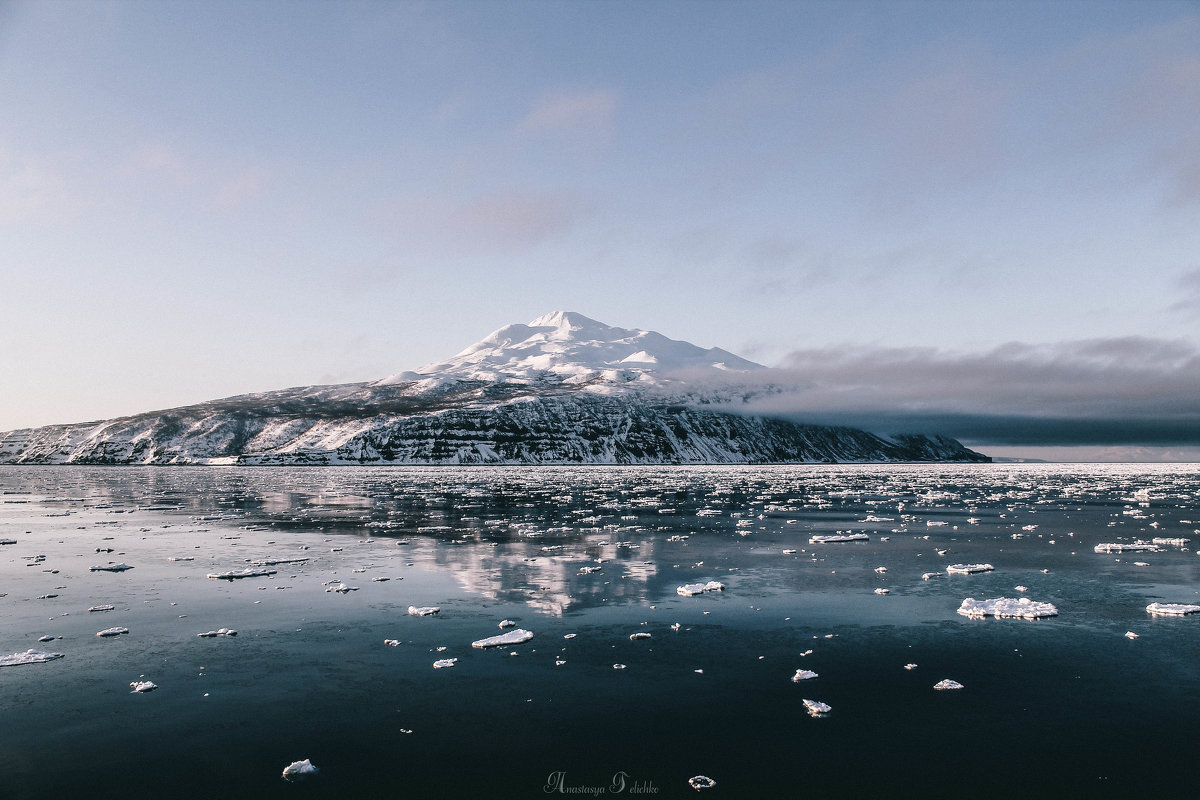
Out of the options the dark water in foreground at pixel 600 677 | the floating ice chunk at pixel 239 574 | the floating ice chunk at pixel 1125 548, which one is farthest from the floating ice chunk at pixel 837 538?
the floating ice chunk at pixel 239 574

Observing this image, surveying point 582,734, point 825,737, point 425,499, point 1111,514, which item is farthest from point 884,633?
point 425,499

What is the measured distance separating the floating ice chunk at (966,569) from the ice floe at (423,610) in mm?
18485

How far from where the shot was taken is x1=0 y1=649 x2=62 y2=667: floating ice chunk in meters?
15.1

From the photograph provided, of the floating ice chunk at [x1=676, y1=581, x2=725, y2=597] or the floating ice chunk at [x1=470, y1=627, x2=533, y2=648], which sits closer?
the floating ice chunk at [x1=470, y1=627, x2=533, y2=648]

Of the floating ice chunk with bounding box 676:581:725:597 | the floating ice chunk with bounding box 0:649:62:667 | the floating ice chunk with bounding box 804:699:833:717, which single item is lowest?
the floating ice chunk with bounding box 804:699:833:717

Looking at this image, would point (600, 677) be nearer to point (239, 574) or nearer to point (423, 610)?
point (423, 610)

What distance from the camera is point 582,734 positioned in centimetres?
1138

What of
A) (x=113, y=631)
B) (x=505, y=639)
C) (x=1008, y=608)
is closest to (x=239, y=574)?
(x=113, y=631)

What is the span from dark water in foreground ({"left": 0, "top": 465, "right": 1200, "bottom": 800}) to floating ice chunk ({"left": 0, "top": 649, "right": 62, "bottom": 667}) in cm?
28

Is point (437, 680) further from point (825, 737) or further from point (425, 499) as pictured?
point (425, 499)

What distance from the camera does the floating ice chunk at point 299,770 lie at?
10.0 m

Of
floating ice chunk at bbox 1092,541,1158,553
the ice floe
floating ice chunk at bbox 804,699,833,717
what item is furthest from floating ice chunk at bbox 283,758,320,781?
floating ice chunk at bbox 1092,541,1158,553

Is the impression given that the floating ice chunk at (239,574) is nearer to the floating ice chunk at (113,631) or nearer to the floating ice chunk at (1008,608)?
the floating ice chunk at (113,631)

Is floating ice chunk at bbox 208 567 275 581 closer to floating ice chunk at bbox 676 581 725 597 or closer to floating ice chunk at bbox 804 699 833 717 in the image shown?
floating ice chunk at bbox 676 581 725 597
